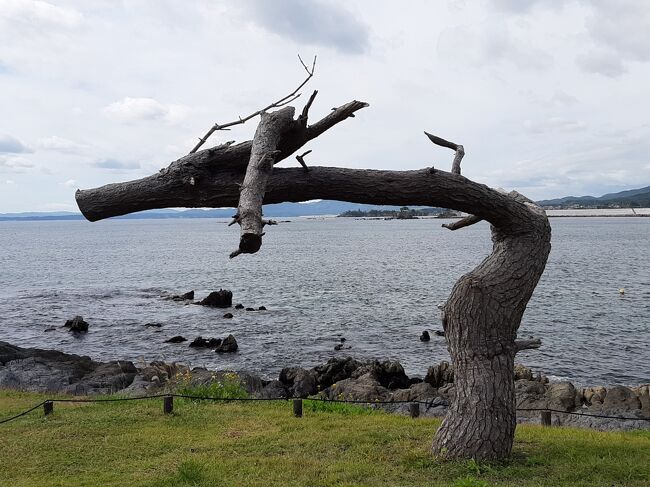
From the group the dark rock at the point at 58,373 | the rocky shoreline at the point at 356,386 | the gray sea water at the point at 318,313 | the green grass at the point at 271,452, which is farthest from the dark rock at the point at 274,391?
the green grass at the point at 271,452

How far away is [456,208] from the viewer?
8.48 m

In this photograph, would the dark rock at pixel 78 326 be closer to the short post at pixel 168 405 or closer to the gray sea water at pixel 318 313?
the gray sea water at pixel 318 313

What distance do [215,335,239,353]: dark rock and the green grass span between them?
653 inches

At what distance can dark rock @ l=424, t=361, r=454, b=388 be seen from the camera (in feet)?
73.7

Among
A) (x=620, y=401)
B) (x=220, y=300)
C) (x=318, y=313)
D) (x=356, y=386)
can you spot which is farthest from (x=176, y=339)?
(x=620, y=401)

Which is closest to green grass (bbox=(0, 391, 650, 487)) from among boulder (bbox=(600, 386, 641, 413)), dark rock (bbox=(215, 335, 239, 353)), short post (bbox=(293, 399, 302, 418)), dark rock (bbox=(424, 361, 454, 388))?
short post (bbox=(293, 399, 302, 418))

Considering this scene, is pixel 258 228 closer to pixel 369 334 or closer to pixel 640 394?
pixel 640 394

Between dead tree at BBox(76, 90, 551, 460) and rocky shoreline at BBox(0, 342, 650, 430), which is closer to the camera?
dead tree at BBox(76, 90, 551, 460)

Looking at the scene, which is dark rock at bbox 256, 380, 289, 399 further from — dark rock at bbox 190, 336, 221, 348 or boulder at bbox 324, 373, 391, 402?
dark rock at bbox 190, 336, 221, 348

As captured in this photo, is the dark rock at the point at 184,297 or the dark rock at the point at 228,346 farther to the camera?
the dark rock at the point at 184,297

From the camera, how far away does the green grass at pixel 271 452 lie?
8.11 metres

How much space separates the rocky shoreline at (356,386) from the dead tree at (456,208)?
250 inches

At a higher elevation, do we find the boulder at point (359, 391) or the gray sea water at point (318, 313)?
the boulder at point (359, 391)

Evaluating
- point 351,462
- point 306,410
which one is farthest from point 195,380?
point 351,462
